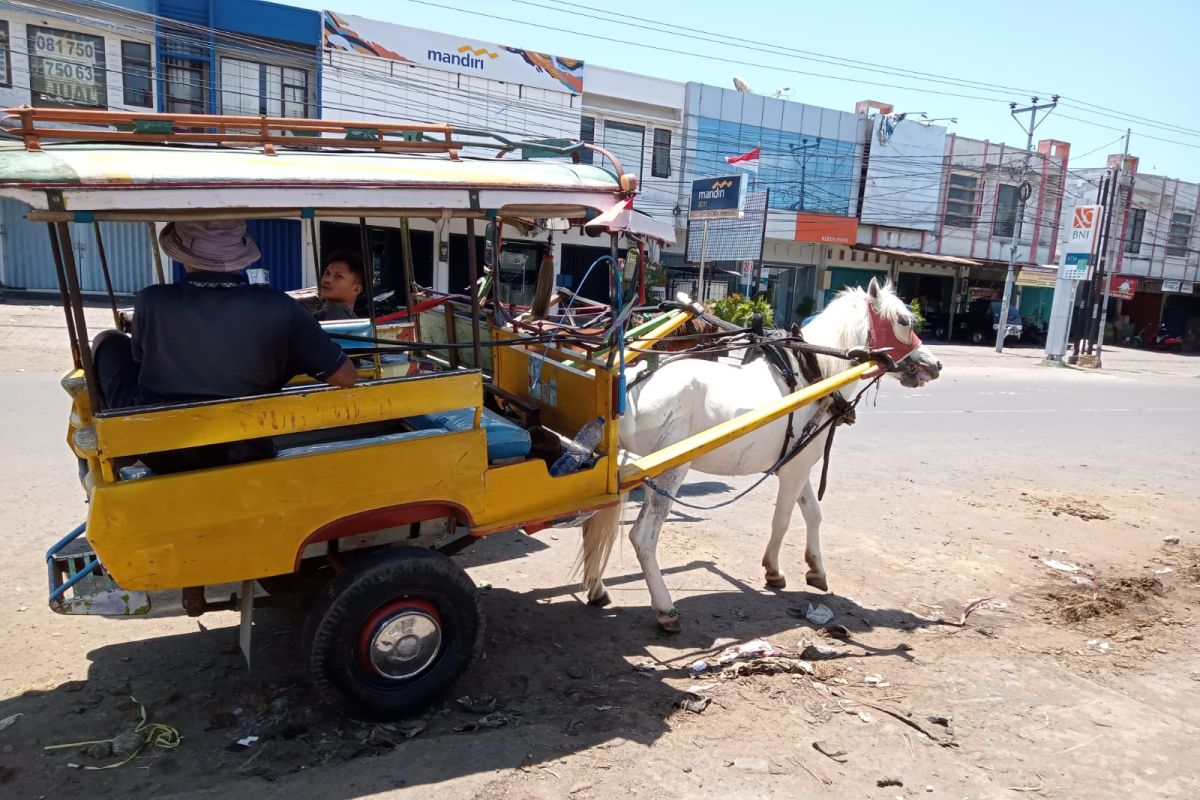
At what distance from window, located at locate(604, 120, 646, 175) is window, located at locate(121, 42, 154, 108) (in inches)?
456

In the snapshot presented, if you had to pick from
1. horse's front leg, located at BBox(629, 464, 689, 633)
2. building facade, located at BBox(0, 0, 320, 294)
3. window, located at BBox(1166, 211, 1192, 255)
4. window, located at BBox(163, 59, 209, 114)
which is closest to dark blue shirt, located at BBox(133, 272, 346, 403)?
horse's front leg, located at BBox(629, 464, 689, 633)

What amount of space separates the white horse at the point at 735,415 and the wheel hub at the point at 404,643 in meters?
1.19

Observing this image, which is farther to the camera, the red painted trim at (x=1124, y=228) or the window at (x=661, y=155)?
the red painted trim at (x=1124, y=228)

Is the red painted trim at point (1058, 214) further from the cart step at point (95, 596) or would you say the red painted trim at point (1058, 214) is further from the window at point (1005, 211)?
the cart step at point (95, 596)

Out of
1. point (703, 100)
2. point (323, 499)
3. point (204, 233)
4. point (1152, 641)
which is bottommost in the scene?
point (1152, 641)

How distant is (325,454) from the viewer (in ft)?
9.23

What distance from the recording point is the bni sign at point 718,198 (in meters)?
15.7

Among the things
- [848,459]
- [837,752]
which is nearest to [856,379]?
[837,752]

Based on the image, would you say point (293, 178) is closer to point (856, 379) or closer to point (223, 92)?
point (856, 379)

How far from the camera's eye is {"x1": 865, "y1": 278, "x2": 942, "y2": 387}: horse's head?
4887 millimetres

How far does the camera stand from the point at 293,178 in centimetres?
259

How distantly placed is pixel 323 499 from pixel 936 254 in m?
31.3

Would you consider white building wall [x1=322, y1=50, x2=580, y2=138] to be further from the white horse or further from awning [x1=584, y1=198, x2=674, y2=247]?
awning [x1=584, y1=198, x2=674, y2=247]

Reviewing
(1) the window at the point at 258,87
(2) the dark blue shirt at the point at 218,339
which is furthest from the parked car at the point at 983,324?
(2) the dark blue shirt at the point at 218,339
